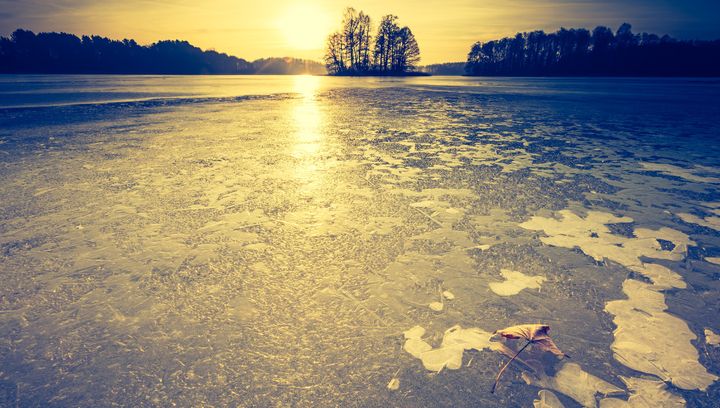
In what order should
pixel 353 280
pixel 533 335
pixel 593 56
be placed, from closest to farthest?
pixel 533 335, pixel 353 280, pixel 593 56

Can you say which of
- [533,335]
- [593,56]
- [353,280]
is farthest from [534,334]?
[593,56]

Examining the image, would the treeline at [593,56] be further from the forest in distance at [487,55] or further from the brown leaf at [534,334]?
the brown leaf at [534,334]

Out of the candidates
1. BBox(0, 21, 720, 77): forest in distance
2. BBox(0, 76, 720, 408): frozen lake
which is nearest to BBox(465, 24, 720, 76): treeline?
BBox(0, 21, 720, 77): forest in distance

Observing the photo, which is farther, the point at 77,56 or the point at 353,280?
the point at 77,56

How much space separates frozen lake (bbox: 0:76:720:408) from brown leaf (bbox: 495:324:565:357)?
1.8 inches

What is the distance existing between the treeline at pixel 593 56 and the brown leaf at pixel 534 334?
68.7 m

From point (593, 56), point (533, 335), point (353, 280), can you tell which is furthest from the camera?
point (593, 56)

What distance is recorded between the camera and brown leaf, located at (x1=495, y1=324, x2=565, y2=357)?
1491 mm

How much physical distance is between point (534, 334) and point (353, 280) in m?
0.91

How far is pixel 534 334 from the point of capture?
1540 millimetres

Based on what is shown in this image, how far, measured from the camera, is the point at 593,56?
6344cm

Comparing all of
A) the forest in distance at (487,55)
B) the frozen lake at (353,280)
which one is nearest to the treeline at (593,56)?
the forest in distance at (487,55)

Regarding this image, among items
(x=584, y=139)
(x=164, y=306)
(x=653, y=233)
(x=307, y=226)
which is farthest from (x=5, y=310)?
(x=584, y=139)

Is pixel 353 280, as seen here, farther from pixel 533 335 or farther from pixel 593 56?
pixel 593 56
